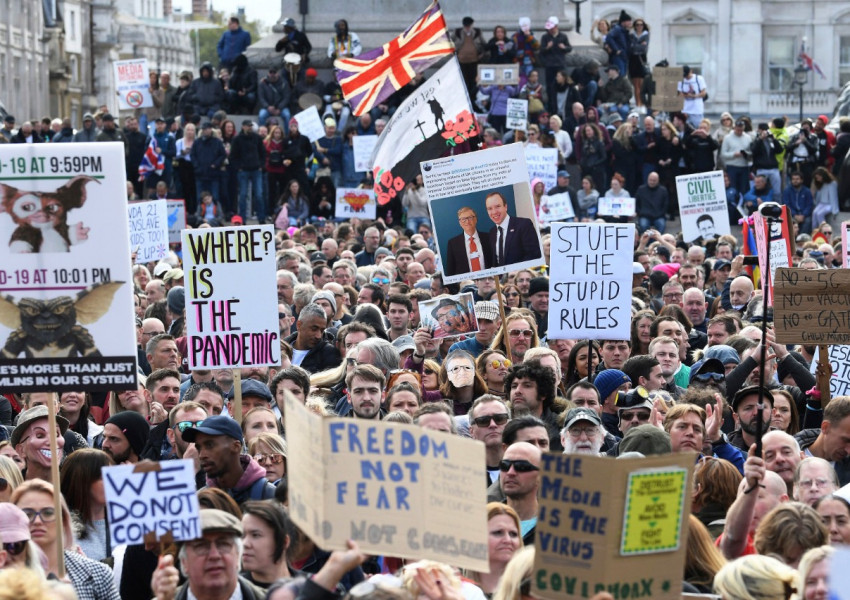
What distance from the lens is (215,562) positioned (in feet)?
22.6

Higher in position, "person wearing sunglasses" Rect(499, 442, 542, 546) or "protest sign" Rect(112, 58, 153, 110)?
"protest sign" Rect(112, 58, 153, 110)

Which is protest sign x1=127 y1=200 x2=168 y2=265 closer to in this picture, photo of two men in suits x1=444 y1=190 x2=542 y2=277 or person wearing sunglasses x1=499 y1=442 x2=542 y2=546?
photo of two men in suits x1=444 y1=190 x2=542 y2=277

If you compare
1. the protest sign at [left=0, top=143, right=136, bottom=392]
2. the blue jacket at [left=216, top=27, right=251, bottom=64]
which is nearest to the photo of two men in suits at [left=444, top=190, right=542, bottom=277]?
the protest sign at [left=0, top=143, right=136, bottom=392]

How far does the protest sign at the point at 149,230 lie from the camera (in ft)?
62.5

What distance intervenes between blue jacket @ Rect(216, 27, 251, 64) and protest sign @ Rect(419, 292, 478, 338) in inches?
758

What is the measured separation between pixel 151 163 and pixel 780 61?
65.9 m

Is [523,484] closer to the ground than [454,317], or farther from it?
closer to the ground

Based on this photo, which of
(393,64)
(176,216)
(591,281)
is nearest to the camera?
(591,281)

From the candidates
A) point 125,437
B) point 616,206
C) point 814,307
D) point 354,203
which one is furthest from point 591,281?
point 354,203

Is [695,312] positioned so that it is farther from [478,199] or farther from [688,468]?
[688,468]

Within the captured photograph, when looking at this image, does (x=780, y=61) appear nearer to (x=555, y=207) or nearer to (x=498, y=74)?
(x=498, y=74)

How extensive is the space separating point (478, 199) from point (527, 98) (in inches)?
623

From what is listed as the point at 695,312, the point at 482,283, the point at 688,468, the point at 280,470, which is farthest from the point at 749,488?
the point at 482,283

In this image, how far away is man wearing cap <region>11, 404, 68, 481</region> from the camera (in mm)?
9469
